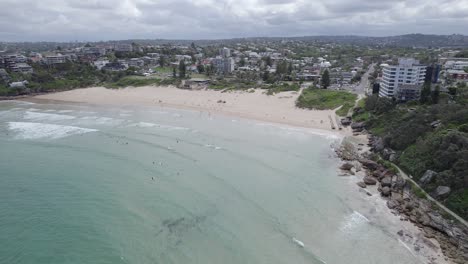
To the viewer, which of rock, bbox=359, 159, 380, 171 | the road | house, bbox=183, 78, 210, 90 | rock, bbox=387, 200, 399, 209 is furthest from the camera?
house, bbox=183, 78, 210, 90

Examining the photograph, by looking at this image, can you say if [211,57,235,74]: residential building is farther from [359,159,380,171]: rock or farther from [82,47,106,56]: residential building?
[359,159,380,171]: rock

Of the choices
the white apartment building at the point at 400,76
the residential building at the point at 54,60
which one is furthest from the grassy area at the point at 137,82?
the white apartment building at the point at 400,76

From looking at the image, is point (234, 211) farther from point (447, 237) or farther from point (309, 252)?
point (447, 237)

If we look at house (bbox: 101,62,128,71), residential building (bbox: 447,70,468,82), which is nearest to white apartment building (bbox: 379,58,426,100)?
residential building (bbox: 447,70,468,82)

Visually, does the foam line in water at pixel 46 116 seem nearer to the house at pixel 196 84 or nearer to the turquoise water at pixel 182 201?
the turquoise water at pixel 182 201

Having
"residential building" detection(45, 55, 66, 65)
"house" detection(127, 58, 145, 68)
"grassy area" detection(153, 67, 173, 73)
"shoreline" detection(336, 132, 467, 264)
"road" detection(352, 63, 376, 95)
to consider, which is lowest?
"shoreline" detection(336, 132, 467, 264)

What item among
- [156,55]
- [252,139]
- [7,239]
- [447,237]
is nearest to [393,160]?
[447,237]

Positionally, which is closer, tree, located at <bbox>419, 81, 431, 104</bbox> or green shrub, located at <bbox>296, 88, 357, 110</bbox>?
tree, located at <bbox>419, 81, 431, 104</bbox>
